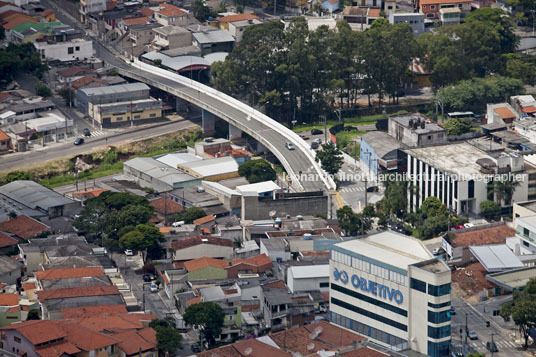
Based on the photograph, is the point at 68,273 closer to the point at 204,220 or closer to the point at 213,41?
the point at 204,220

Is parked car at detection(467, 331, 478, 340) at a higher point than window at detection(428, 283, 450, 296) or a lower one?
lower

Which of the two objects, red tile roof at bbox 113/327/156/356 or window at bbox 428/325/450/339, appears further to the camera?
red tile roof at bbox 113/327/156/356

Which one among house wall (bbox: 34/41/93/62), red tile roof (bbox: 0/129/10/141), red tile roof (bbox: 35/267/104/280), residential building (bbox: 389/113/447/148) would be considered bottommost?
red tile roof (bbox: 35/267/104/280)

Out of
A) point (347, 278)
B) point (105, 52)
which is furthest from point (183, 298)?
point (105, 52)

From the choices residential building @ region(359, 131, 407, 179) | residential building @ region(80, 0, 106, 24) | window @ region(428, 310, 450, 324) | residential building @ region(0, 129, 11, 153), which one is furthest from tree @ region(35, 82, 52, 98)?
window @ region(428, 310, 450, 324)

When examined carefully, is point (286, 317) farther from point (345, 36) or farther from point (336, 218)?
point (345, 36)

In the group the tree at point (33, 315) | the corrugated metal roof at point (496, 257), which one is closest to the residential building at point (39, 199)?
the tree at point (33, 315)

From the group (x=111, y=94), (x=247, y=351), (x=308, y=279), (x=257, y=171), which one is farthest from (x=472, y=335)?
(x=111, y=94)

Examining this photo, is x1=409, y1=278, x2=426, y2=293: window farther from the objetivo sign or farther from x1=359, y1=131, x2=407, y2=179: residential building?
x1=359, y1=131, x2=407, y2=179: residential building

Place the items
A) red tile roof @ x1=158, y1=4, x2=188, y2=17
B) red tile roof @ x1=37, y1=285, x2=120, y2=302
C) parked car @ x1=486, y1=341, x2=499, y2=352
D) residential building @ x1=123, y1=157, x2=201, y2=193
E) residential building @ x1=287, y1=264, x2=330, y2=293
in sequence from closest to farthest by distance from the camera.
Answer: parked car @ x1=486, y1=341, x2=499, y2=352 < red tile roof @ x1=37, y1=285, x2=120, y2=302 < residential building @ x1=287, y1=264, x2=330, y2=293 < residential building @ x1=123, y1=157, x2=201, y2=193 < red tile roof @ x1=158, y1=4, x2=188, y2=17
